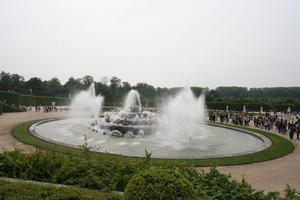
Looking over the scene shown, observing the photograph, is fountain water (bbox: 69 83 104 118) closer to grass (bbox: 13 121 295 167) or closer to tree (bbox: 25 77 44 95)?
grass (bbox: 13 121 295 167)

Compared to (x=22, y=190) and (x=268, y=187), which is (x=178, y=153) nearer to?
(x=268, y=187)

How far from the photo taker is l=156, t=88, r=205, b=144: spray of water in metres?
30.3

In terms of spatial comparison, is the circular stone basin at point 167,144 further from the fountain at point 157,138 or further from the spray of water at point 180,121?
the spray of water at point 180,121

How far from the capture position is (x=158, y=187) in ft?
21.4

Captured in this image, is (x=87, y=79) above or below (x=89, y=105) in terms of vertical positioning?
above

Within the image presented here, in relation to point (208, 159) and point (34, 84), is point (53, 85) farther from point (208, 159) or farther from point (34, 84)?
point (208, 159)

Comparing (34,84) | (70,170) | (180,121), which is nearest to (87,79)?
(34,84)

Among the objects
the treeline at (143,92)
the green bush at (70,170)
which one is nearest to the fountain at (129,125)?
the green bush at (70,170)

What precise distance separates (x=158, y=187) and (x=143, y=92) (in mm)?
108322

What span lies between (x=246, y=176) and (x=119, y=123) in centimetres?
1615

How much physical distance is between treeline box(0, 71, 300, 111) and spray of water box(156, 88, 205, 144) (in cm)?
3851

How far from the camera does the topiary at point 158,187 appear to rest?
6.45 meters

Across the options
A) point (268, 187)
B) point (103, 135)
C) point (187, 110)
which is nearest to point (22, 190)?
point (268, 187)

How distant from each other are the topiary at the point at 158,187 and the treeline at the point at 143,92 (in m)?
73.0
